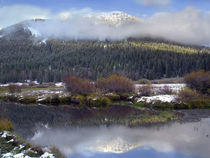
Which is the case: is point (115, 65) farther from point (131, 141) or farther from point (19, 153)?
point (19, 153)

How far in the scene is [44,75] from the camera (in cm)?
13888

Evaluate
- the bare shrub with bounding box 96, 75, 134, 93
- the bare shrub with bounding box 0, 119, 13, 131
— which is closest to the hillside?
the bare shrub with bounding box 96, 75, 134, 93

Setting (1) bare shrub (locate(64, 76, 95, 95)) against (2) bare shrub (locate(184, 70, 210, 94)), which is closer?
(2) bare shrub (locate(184, 70, 210, 94))

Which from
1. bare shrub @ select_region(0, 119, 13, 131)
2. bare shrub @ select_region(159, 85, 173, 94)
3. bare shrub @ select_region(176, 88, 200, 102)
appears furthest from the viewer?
bare shrub @ select_region(159, 85, 173, 94)

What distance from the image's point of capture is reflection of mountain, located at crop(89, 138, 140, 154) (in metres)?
24.8

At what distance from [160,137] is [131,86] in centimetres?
3876

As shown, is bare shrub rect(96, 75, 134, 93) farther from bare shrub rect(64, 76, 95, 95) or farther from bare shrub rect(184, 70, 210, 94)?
bare shrub rect(184, 70, 210, 94)

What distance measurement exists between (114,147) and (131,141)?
3026 mm

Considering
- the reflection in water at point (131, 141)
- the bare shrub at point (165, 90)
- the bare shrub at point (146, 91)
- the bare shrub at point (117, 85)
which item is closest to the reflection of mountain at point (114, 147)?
the reflection in water at point (131, 141)

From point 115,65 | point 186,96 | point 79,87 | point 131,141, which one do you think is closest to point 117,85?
point 79,87

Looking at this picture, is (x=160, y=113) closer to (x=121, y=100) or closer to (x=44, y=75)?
(x=121, y=100)

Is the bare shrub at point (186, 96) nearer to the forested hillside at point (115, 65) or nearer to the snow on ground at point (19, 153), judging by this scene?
the snow on ground at point (19, 153)

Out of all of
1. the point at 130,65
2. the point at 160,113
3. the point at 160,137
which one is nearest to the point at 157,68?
the point at 130,65

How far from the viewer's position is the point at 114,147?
2584 cm
